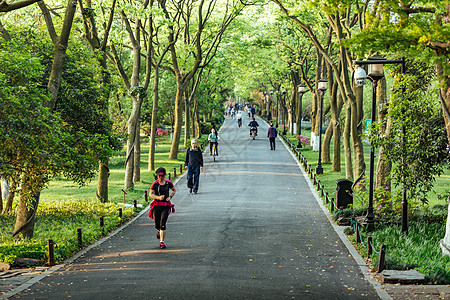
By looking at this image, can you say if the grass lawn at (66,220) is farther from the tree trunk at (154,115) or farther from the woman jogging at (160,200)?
the woman jogging at (160,200)

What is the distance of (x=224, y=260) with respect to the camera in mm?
9750

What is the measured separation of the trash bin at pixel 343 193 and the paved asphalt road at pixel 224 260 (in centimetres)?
68

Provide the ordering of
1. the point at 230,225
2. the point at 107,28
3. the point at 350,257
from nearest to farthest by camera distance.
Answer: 1. the point at 350,257
2. the point at 230,225
3. the point at 107,28

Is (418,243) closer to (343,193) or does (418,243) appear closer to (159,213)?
(343,193)

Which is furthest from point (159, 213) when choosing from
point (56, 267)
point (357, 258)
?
point (357, 258)

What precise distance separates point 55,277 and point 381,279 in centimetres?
542

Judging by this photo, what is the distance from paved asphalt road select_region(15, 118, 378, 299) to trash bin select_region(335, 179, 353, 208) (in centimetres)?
68

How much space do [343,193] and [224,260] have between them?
635 centimetres

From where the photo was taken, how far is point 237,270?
9055mm

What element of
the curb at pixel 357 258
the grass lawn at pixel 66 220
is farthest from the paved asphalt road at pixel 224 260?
the grass lawn at pixel 66 220

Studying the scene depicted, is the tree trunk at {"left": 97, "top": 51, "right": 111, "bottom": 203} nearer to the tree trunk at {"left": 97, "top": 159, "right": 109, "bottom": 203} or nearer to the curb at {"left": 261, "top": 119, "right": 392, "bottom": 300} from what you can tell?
the tree trunk at {"left": 97, "top": 159, "right": 109, "bottom": 203}

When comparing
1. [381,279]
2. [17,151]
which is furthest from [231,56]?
[381,279]

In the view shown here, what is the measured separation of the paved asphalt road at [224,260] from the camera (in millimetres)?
7984

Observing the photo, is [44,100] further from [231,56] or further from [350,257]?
[231,56]
